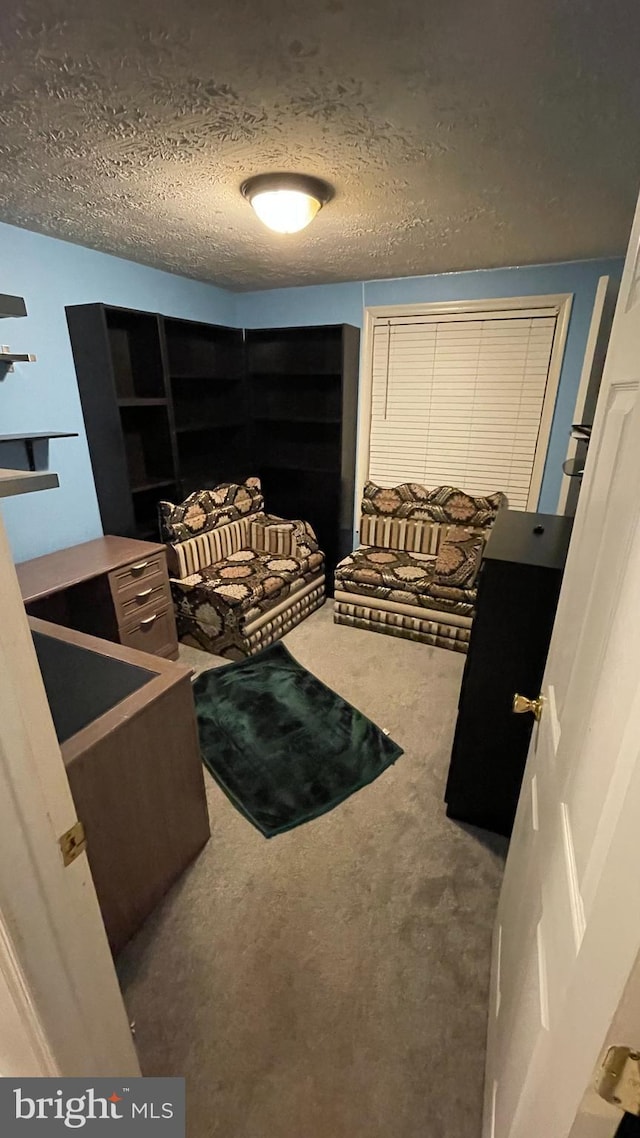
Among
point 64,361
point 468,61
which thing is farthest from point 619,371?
point 64,361

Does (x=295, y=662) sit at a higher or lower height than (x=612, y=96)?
lower

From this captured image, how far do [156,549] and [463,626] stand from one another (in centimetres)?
206

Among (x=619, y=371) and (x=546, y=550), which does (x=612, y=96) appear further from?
(x=546, y=550)

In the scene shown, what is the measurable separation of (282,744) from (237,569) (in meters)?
1.43

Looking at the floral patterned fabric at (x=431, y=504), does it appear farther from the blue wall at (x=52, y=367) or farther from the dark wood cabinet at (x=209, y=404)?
the blue wall at (x=52, y=367)

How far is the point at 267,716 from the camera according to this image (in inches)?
101

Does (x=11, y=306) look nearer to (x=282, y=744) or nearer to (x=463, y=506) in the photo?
(x=282, y=744)

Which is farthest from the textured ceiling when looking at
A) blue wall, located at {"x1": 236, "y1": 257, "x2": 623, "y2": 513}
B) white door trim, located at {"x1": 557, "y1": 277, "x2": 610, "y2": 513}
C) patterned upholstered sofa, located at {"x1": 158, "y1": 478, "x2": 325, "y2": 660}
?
patterned upholstered sofa, located at {"x1": 158, "y1": 478, "x2": 325, "y2": 660}

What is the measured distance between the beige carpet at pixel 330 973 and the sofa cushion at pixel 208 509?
1.77 meters

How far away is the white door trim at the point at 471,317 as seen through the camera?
3129 millimetres

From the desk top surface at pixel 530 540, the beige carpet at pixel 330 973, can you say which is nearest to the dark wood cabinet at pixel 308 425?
the desk top surface at pixel 530 540

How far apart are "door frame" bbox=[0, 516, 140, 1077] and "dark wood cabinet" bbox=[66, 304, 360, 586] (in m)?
2.49

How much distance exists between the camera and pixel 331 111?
1.27 m

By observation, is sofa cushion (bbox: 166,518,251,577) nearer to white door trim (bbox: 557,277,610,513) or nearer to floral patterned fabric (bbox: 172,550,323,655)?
floral patterned fabric (bbox: 172,550,323,655)
